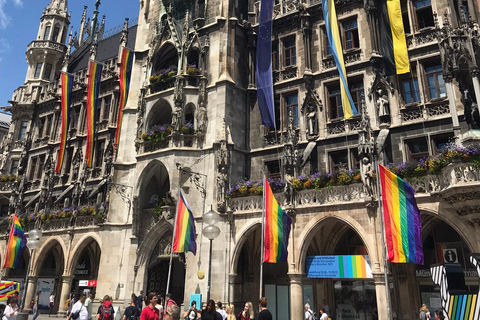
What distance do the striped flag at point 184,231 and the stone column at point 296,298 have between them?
5552 mm

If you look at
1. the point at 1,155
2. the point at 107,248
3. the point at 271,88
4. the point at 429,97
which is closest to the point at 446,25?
the point at 429,97

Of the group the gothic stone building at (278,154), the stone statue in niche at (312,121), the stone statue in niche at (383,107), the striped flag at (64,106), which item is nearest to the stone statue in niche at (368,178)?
the gothic stone building at (278,154)

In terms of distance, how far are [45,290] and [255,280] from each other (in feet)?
67.3

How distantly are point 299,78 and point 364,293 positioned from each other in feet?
45.4

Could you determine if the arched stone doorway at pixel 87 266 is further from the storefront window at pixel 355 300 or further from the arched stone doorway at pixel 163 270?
the storefront window at pixel 355 300

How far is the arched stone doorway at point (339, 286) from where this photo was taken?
21.5 meters

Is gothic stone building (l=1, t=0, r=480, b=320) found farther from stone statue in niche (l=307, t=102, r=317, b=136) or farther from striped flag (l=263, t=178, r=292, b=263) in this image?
striped flag (l=263, t=178, r=292, b=263)

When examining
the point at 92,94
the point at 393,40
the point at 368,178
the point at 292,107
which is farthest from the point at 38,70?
the point at 368,178

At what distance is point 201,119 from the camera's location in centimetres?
2625

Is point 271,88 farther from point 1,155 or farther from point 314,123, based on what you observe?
point 1,155

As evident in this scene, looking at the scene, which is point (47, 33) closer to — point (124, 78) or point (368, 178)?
point (124, 78)

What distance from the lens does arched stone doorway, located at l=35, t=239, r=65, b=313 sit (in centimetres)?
3300

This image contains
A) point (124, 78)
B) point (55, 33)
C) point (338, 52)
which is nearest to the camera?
point (338, 52)

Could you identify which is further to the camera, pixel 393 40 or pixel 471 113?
pixel 393 40
